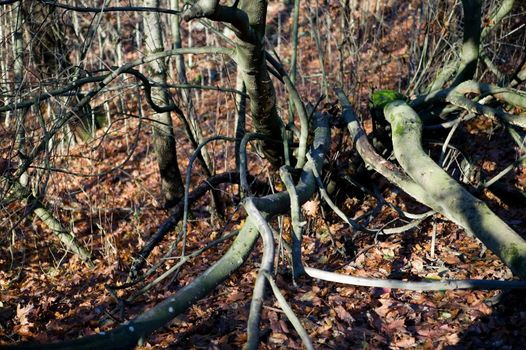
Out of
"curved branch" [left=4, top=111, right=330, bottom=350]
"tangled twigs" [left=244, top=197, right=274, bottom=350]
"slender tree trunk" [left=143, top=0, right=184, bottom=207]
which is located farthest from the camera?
"slender tree trunk" [left=143, top=0, right=184, bottom=207]

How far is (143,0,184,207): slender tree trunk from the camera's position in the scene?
245 inches

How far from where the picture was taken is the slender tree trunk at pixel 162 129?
6.21 meters

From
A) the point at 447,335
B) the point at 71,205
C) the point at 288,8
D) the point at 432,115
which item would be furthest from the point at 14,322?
the point at 288,8

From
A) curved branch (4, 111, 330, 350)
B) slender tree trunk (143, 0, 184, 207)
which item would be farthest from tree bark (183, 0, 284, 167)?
slender tree trunk (143, 0, 184, 207)

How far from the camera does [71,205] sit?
7617 millimetres

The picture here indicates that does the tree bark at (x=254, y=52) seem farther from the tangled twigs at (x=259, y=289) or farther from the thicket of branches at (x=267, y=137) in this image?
the tangled twigs at (x=259, y=289)

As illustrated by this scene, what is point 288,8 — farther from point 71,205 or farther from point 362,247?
point 362,247

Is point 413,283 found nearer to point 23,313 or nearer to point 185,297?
point 185,297

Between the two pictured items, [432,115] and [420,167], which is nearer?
[420,167]

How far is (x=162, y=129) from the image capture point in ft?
21.8

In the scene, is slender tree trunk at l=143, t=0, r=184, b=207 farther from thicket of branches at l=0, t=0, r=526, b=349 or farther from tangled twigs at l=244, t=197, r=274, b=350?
tangled twigs at l=244, t=197, r=274, b=350

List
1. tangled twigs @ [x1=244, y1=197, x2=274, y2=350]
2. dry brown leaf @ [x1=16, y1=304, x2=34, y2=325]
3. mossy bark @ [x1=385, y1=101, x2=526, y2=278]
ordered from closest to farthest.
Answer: tangled twigs @ [x1=244, y1=197, x2=274, y2=350], mossy bark @ [x1=385, y1=101, x2=526, y2=278], dry brown leaf @ [x1=16, y1=304, x2=34, y2=325]

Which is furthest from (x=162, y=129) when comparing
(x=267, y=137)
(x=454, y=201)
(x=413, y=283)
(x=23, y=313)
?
(x=413, y=283)

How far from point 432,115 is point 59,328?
14.3ft
